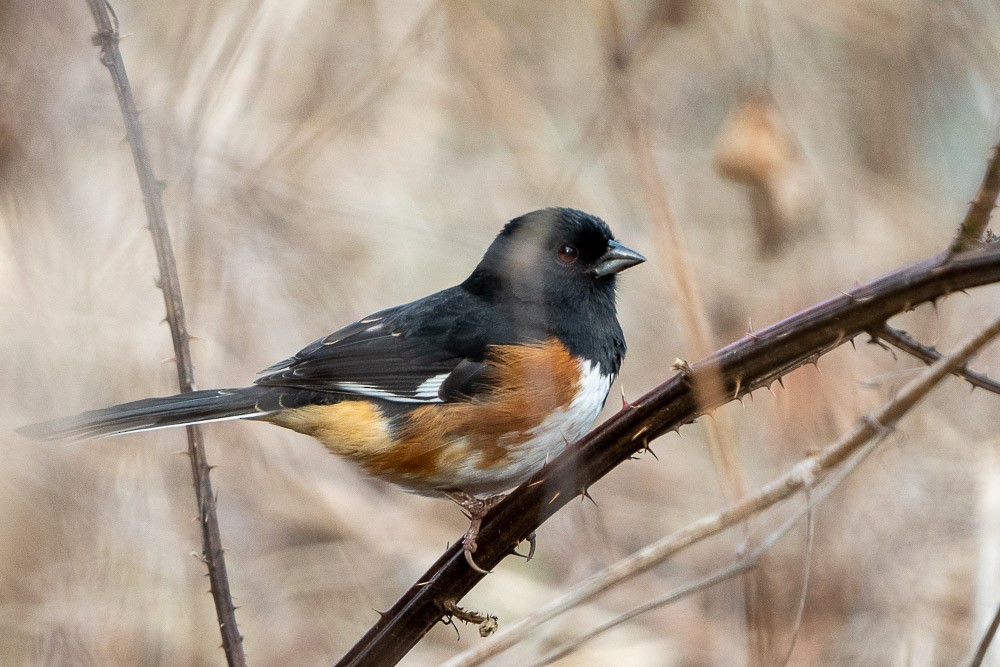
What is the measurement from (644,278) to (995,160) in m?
2.88

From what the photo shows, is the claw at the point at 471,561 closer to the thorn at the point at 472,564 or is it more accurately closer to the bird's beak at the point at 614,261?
the thorn at the point at 472,564

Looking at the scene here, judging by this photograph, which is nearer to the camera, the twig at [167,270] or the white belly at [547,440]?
the twig at [167,270]

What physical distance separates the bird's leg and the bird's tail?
537mm

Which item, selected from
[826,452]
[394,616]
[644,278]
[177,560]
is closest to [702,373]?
[826,452]

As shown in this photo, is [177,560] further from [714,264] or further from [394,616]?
[714,264]

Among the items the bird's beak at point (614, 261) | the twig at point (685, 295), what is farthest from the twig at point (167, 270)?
the bird's beak at point (614, 261)

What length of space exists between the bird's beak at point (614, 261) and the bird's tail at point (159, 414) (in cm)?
95

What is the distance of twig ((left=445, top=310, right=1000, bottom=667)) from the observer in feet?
3.55

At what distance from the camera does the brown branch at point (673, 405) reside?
1140mm

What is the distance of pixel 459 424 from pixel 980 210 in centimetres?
144

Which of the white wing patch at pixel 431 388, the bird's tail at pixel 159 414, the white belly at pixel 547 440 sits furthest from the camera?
the white wing patch at pixel 431 388

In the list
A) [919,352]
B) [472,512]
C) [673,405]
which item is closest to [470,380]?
[472,512]

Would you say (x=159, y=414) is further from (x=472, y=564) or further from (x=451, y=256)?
(x=451, y=256)

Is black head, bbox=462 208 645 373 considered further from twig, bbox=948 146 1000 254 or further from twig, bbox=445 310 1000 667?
twig, bbox=948 146 1000 254
